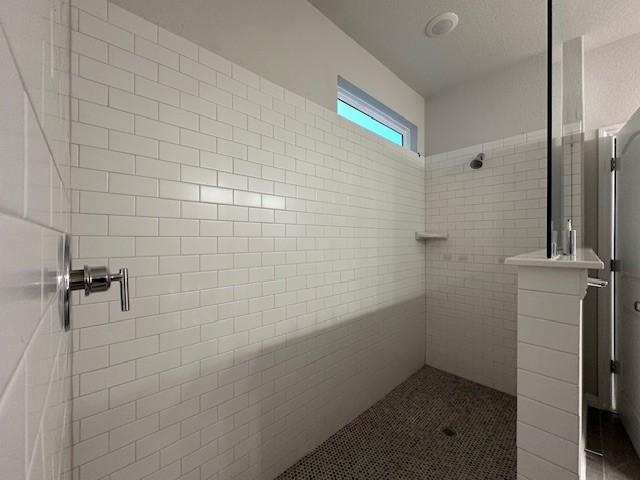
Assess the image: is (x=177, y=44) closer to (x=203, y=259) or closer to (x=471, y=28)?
(x=203, y=259)

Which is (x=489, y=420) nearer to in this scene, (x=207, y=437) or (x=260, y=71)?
(x=207, y=437)

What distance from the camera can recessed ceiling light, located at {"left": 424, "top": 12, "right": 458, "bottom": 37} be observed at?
175 centimetres

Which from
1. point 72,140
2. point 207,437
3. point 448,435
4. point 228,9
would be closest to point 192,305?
point 207,437

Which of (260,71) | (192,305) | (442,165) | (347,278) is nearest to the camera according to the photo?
(192,305)

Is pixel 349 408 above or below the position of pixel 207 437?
below

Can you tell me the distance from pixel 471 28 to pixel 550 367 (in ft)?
7.01

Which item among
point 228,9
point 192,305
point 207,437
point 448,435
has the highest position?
point 228,9

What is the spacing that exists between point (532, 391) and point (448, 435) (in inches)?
45.7

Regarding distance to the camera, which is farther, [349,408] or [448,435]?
[349,408]

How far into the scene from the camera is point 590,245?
6.70ft

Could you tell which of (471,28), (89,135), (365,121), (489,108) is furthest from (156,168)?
(489,108)

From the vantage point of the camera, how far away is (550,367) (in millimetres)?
855

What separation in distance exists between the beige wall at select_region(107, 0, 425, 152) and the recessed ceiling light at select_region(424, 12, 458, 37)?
430mm

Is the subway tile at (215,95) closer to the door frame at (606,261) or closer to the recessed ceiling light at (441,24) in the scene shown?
the recessed ceiling light at (441,24)
